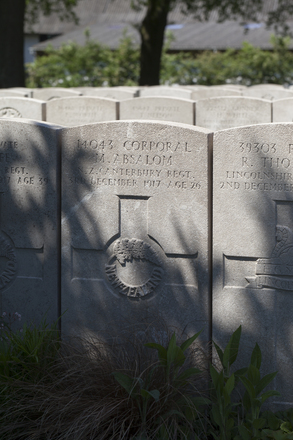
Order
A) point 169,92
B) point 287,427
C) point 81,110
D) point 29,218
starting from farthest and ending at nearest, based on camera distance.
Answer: point 169,92 → point 81,110 → point 29,218 → point 287,427

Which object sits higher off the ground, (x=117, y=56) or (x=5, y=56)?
(x=117, y=56)

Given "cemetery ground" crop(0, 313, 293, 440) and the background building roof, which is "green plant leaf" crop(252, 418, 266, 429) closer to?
"cemetery ground" crop(0, 313, 293, 440)

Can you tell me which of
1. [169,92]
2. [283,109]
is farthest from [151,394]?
[169,92]

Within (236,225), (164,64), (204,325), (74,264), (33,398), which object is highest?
(164,64)

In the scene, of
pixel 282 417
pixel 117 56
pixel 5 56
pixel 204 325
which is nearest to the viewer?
pixel 282 417

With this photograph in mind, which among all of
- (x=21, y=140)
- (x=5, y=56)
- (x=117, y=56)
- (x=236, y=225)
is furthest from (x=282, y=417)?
(x=117, y=56)

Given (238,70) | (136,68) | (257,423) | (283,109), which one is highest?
(136,68)

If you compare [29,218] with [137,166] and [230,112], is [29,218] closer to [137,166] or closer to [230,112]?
[137,166]

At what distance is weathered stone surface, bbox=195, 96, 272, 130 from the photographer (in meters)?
7.75

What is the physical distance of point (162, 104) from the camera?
8.06 m

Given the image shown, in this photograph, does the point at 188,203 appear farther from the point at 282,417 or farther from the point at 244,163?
the point at 282,417

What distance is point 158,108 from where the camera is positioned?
810cm

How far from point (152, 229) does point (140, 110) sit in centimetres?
458

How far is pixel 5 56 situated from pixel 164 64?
1234cm
